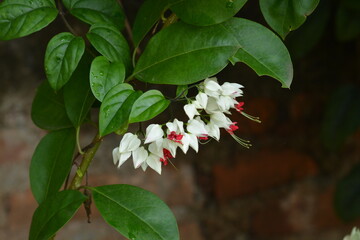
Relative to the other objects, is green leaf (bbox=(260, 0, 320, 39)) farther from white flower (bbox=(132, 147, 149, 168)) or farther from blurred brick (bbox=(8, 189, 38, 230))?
blurred brick (bbox=(8, 189, 38, 230))

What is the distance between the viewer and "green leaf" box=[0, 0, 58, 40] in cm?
66

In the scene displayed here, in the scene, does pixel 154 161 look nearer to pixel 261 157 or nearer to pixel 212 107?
pixel 212 107

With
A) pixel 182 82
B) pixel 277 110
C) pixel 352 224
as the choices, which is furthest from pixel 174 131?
pixel 352 224

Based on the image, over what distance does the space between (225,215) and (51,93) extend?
2.27ft

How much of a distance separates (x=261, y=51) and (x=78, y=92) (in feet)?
0.73

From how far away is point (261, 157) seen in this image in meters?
1.39

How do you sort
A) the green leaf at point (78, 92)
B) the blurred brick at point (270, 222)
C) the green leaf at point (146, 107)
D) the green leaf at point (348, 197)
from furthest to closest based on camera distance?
the blurred brick at point (270, 222)
the green leaf at point (348, 197)
the green leaf at point (78, 92)
the green leaf at point (146, 107)

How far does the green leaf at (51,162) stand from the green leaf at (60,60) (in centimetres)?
13

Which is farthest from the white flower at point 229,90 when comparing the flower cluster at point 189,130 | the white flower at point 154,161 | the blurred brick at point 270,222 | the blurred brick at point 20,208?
the blurred brick at point 270,222

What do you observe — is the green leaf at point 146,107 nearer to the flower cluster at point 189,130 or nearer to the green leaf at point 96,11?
the flower cluster at point 189,130

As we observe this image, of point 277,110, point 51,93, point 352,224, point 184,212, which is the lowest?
point 352,224

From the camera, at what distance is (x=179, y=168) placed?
1304 millimetres

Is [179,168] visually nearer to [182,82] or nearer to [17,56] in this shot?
[17,56]

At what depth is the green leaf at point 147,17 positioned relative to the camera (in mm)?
705
